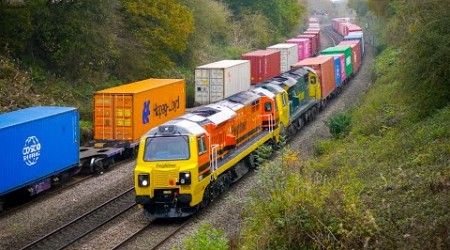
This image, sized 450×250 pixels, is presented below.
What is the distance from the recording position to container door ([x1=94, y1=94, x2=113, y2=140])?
25.1 meters

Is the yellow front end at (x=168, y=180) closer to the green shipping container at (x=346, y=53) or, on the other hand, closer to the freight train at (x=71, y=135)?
the freight train at (x=71, y=135)

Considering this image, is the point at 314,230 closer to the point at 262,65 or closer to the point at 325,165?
the point at 325,165

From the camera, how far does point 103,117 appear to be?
25.3m

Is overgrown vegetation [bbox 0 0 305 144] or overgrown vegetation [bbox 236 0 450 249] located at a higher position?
overgrown vegetation [bbox 0 0 305 144]

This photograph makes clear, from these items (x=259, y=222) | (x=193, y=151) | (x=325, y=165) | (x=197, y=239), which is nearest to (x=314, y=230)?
(x=259, y=222)

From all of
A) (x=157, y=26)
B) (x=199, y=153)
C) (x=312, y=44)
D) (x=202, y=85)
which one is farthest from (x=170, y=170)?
(x=312, y=44)

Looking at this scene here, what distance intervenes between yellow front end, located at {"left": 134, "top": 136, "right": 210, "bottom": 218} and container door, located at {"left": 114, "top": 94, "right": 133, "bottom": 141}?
8264mm

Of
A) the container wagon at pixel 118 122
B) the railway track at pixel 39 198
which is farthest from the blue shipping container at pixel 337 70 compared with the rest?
the railway track at pixel 39 198

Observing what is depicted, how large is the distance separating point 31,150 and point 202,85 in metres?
13.6

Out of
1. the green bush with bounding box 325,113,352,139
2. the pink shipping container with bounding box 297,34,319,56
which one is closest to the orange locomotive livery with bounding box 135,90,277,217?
the green bush with bounding box 325,113,352,139

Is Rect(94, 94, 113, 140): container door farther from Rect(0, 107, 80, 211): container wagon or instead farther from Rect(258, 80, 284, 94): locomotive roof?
Rect(258, 80, 284, 94): locomotive roof

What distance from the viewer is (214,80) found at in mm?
31609

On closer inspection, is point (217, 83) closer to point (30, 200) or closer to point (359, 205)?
point (30, 200)

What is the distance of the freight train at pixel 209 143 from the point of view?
658 inches
